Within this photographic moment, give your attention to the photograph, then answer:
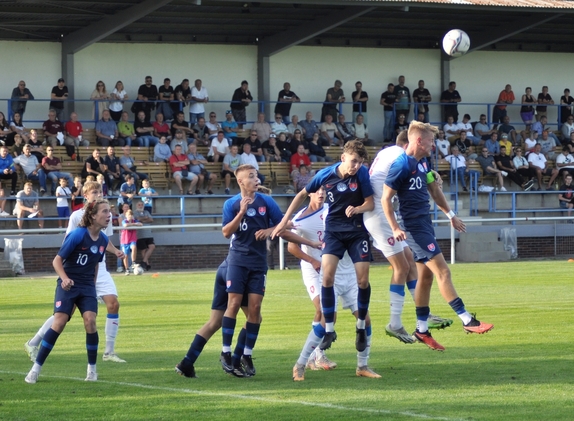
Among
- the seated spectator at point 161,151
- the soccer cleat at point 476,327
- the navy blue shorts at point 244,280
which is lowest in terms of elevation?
the soccer cleat at point 476,327

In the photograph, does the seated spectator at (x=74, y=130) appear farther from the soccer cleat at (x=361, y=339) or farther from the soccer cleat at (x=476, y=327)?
the soccer cleat at (x=361, y=339)

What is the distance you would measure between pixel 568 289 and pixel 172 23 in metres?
19.0

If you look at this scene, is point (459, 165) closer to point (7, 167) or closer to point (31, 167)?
point (31, 167)

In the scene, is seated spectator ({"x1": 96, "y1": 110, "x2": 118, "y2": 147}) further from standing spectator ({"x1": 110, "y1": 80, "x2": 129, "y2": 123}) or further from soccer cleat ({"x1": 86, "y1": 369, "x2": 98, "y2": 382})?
soccer cleat ({"x1": 86, "y1": 369, "x2": 98, "y2": 382})

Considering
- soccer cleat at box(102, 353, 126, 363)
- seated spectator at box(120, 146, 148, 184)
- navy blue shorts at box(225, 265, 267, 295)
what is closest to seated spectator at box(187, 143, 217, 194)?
seated spectator at box(120, 146, 148, 184)

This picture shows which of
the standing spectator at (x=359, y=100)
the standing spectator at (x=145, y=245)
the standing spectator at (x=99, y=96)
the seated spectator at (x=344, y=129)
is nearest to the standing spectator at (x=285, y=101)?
the seated spectator at (x=344, y=129)

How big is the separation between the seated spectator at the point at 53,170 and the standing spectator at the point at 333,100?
10.0 metres

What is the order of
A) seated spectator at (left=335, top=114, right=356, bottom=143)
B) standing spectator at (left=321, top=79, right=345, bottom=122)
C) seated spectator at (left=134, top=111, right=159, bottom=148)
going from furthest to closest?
standing spectator at (left=321, top=79, right=345, bottom=122), seated spectator at (left=335, top=114, right=356, bottom=143), seated spectator at (left=134, top=111, right=159, bottom=148)

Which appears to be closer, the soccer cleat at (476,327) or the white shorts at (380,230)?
the white shorts at (380,230)

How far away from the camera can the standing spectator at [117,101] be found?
30.8 meters

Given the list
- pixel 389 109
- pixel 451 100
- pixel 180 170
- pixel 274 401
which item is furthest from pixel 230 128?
pixel 274 401

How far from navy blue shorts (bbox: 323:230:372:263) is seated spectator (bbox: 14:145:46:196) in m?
19.6

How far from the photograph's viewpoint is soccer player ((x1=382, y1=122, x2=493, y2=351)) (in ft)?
33.0

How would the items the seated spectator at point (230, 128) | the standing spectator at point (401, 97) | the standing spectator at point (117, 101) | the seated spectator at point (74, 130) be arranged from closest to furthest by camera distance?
1. the seated spectator at point (74, 130)
2. the standing spectator at point (117, 101)
3. the seated spectator at point (230, 128)
4. the standing spectator at point (401, 97)
